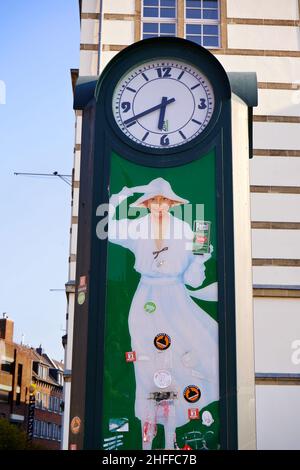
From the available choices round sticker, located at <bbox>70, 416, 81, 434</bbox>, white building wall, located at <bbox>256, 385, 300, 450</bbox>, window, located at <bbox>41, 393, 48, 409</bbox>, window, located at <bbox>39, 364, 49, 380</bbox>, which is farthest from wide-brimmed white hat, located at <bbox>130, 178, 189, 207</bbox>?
window, located at <bbox>41, 393, 48, 409</bbox>

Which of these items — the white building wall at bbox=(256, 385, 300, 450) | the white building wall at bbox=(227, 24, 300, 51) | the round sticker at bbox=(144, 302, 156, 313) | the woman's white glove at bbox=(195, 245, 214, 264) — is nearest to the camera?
the round sticker at bbox=(144, 302, 156, 313)

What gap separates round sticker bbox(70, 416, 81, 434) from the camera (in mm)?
8257

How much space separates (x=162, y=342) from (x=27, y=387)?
57.4 meters

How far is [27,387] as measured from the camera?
63750mm

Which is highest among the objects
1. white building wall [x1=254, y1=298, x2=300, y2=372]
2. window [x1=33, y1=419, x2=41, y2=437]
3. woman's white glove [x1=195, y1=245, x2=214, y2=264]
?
window [x1=33, y1=419, x2=41, y2=437]

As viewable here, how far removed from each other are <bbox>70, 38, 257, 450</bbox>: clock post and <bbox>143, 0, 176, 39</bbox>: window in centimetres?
706

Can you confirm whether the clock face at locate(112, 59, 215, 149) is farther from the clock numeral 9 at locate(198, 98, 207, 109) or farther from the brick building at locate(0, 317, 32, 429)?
the brick building at locate(0, 317, 32, 429)

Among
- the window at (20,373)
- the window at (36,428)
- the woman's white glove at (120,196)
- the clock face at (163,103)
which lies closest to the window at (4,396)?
the window at (20,373)

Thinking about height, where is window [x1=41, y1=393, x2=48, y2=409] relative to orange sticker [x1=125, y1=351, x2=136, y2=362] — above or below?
above

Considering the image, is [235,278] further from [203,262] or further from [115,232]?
[115,232]

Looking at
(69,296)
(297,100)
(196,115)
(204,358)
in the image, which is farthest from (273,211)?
(204,358)

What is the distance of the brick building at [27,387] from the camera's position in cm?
5969

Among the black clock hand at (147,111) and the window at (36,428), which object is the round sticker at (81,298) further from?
the window at (36,428)
